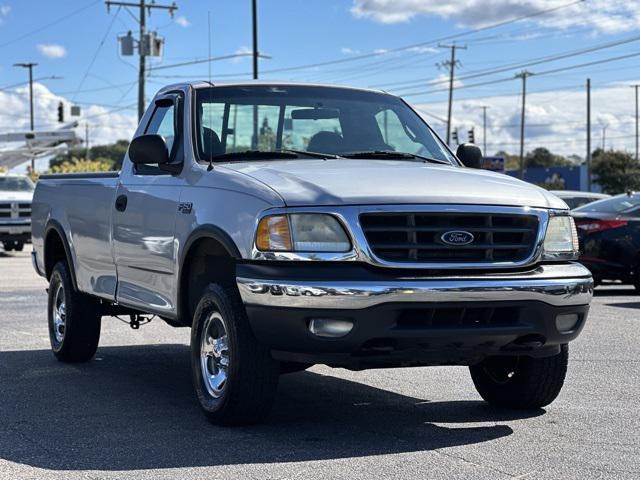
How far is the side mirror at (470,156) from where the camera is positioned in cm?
786

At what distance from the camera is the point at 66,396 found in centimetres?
779

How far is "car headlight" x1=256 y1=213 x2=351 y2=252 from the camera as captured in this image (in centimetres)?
596

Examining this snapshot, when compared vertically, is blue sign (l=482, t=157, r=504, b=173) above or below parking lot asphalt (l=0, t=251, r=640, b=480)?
above

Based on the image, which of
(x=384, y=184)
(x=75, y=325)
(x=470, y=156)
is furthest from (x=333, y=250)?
(x=75, y=325)

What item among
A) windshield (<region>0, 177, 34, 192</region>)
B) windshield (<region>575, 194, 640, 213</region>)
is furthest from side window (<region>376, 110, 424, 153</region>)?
windshield (<region>0, 177, 34, 192</region>)

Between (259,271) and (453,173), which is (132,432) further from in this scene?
(453,173)

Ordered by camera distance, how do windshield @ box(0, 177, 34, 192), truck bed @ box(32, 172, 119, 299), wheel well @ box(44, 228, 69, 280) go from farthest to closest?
windshield @ box(0, 177, 34, 192) → wheel well @ box(44, 228, 69, 280) → truck bed @ box(32, 172, 119, 299)

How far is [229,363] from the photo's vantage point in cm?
632

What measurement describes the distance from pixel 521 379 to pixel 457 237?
141 centimetres

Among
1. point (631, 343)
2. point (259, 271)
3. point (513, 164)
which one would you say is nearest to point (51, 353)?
point (259, 271)

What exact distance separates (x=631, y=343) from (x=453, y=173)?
181 inches

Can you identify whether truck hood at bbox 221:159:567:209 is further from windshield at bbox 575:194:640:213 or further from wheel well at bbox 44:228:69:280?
windshield at bbox 575:194:640:213

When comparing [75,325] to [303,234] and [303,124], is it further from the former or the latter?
[303,234]

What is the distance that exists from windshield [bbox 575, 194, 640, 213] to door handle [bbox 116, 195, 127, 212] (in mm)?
9759
